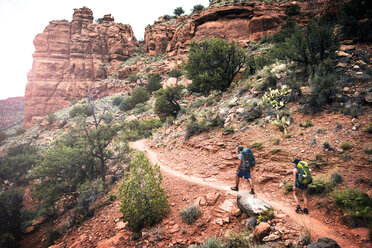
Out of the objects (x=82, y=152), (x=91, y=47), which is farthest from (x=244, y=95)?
(x=91, y=47)

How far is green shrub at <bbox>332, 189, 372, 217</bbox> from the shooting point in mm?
3009

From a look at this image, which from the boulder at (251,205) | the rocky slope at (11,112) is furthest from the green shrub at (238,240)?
the rocky slope at (11,112)

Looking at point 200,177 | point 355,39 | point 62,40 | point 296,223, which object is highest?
point 62,40

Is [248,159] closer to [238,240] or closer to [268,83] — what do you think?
[238,240]

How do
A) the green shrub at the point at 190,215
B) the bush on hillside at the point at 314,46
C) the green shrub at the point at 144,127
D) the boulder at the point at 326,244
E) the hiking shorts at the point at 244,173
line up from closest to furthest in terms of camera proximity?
the boulder at the point at 326,244, the green shrub at the point at 190,215, the hiking shorts at the point at 244,173, the bush on hillside at the point at 314,46, the green shrub at the point at 144,127

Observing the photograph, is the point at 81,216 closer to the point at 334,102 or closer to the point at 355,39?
the point at 334,102

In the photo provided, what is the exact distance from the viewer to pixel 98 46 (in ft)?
144

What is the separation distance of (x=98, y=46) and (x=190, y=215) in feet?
177

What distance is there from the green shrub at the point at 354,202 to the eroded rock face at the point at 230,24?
31.7 meters

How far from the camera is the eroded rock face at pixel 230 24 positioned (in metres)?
28.7

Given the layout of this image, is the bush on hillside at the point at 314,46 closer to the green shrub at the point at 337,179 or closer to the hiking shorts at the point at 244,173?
the green shrub at the point at 337,179

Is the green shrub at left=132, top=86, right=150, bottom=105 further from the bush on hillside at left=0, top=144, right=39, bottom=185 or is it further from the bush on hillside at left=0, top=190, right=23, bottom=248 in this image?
the bush on hillside at left=0, top=190, right=23, bottom=248

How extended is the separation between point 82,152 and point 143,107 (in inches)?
672

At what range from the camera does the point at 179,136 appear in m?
12.5
